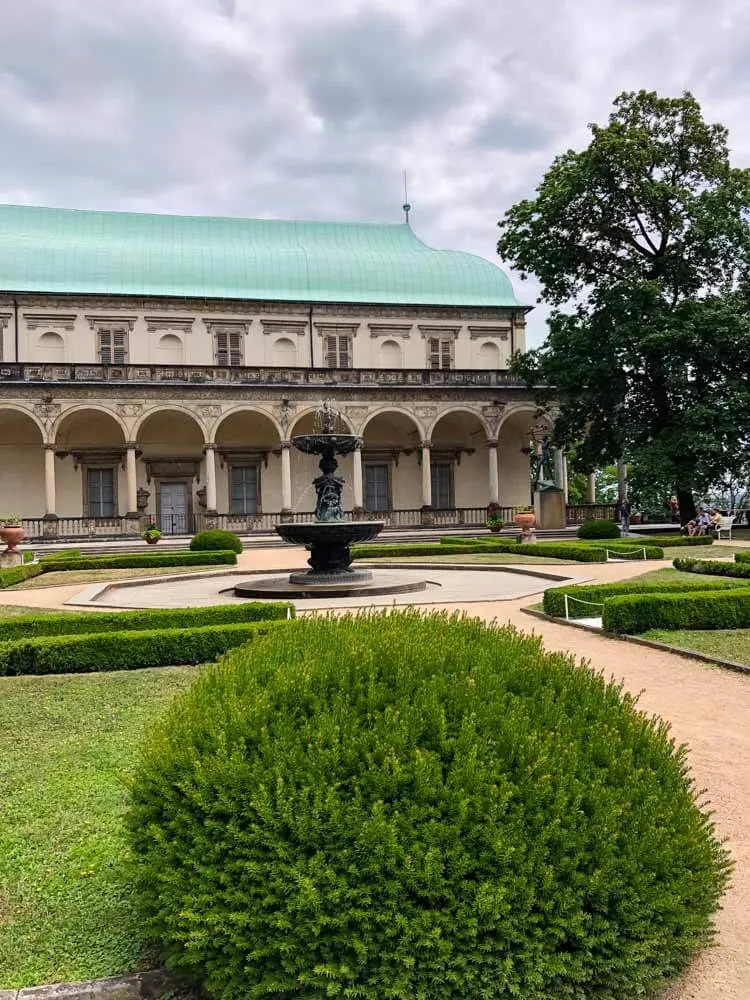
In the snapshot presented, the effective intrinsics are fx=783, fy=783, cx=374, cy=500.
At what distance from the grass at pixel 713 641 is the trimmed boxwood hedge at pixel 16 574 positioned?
15.6 metres

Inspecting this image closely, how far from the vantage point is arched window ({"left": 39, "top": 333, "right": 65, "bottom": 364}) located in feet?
128

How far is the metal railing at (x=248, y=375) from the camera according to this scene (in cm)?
3572

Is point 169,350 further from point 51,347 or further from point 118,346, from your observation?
point 51,347

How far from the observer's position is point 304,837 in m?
2.71

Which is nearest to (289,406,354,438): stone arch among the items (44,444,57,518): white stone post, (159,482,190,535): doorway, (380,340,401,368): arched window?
(380,340,401,368): arched window

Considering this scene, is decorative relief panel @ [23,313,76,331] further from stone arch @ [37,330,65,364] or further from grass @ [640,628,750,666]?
grass @ [640,628,750,666]

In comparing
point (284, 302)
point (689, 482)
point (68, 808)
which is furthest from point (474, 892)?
point (284, 302)

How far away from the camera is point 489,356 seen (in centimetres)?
4453

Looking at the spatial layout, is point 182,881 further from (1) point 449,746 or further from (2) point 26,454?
(2) point 26,454

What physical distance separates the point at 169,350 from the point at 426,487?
15.1 metres

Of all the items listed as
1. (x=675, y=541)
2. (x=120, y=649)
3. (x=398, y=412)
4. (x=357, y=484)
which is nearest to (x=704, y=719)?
(x=120, y=649)

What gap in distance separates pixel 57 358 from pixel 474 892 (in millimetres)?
40789

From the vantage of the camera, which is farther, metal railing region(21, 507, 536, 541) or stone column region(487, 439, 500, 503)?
stone column region(487, 439, 500, 503)

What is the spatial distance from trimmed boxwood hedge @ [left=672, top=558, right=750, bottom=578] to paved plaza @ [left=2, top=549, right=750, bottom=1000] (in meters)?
4.59
